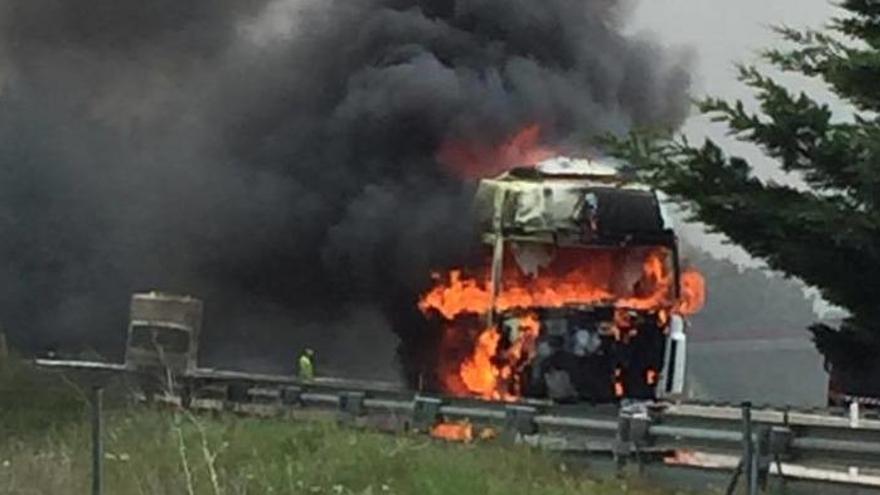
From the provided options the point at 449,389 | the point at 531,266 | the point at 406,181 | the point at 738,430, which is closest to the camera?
the point at 738,430

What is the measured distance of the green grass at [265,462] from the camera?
12.1 m

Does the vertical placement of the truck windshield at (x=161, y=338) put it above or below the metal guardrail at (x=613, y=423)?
above

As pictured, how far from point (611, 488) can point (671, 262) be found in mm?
9780

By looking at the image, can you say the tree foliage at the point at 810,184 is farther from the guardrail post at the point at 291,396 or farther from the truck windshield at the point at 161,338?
the truck windshield at the point at 161,338

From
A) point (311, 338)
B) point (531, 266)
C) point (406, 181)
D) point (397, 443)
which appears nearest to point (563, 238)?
point (531, 266)

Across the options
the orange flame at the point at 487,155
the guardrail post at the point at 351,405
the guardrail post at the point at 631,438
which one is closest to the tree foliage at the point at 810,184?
the guardrail post at the point at 631,438

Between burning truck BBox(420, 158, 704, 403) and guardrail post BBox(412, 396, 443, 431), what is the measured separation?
3.84m

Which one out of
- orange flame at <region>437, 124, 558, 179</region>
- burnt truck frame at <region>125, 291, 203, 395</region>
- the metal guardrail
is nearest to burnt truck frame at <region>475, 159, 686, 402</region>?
the metal guardrail

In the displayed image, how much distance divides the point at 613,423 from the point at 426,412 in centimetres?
313

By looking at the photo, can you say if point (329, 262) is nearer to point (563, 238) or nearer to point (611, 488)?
point (563, 238)

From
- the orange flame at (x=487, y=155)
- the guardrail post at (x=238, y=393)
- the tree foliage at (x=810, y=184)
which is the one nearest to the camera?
the tree foliage at (x=810, y=184)

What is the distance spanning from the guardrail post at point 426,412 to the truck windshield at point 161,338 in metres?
11.9

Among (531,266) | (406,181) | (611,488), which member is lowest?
(611,488)

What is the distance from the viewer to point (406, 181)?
110 feet
